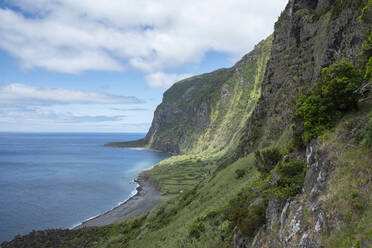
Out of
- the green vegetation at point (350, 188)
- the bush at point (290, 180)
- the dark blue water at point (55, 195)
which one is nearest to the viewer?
the green vegetation at point (350, 188)

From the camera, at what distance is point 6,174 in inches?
5340

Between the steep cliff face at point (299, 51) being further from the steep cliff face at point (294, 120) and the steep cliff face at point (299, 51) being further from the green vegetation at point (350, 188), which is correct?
the green vegetation at point (350, 188)

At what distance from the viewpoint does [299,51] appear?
5659cm

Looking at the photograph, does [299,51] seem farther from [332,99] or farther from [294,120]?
[332,99]

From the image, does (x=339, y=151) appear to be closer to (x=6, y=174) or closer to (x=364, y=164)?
(x=364, y=164)

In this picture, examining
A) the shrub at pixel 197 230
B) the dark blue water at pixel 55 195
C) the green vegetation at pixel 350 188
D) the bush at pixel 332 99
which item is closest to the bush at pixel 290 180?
the bush at pixel 332 99

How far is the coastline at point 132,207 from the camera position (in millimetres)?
73438

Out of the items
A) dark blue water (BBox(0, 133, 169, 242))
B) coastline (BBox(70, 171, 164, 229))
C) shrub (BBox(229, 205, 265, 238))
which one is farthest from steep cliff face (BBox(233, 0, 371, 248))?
dark blue water (BBox(0, 133, 169, 242))

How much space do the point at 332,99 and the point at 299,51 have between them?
158 ft

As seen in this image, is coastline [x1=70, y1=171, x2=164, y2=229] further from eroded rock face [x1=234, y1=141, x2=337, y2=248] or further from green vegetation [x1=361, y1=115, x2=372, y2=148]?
green vegetation [x1=361, y1=115, x2=372, y2=148]

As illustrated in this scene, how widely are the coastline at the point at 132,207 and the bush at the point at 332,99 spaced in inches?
2805

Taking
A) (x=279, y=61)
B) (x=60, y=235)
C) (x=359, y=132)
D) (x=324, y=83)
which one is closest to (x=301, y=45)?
(x=279, y=61)

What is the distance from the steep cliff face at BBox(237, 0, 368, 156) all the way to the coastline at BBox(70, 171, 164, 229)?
41745 millimetres

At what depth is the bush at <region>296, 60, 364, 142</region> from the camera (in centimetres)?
1452
